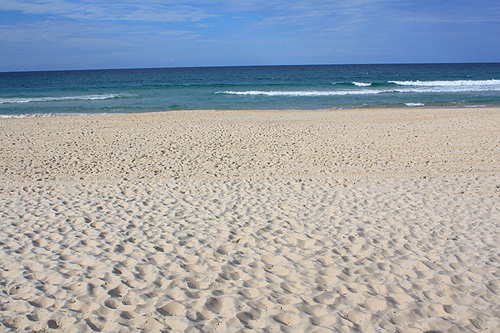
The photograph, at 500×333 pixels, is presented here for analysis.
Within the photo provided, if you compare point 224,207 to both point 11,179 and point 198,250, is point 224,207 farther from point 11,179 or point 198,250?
point 11,179

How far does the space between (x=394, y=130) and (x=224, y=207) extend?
9126 mm

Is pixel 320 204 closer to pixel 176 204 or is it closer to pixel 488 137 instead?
pixel 176 204

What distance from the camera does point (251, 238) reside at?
16.5 feet

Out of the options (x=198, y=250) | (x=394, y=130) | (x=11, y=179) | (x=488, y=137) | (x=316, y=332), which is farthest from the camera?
(x=394, y=130)

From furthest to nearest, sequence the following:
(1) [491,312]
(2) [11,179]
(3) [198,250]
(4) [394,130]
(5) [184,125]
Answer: (5) [184,125] → (4) [394,130] → (2) [11,179] → (3) [198,250] → (1) [491,312]

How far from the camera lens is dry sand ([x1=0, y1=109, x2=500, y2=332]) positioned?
341 centimetres

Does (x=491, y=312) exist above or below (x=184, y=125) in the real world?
below

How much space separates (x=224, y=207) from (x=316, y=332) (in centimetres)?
332

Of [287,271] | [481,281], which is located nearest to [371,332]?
[287,271]

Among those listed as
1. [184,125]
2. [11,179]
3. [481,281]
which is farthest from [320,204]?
[184,125]

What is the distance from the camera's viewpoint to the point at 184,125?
48.6 ft

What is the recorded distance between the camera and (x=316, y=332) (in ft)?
10.3

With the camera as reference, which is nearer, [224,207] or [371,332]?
[371,332]

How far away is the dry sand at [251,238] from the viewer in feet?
11.2
